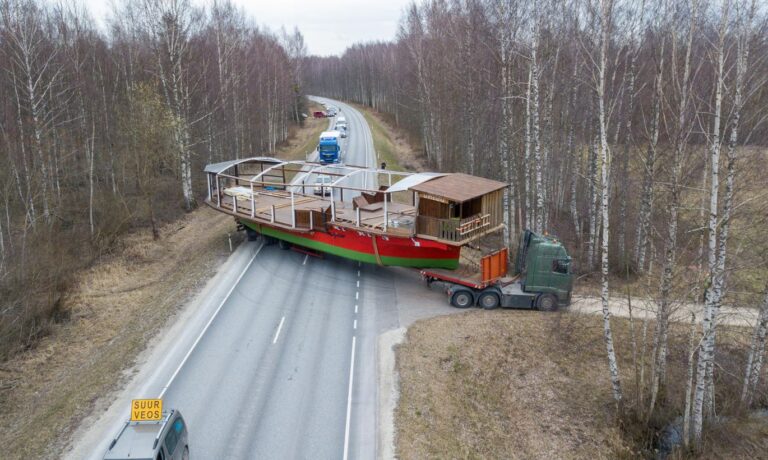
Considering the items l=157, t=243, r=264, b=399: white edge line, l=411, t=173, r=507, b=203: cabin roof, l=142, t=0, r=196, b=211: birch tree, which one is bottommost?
l=157, t=243, r=264, b=399: white edge line

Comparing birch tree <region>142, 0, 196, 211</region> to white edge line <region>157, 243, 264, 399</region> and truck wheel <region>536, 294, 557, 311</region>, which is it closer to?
white edge line <region>157, 243, 264, 399</region>

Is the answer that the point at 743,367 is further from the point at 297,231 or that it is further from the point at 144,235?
the point at 144,235

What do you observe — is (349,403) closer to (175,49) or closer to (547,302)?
(547,302)

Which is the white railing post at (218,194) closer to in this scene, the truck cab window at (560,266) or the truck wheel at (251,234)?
the truck wheel at (251,234)

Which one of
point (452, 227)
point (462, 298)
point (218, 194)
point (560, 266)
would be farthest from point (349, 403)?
→ point (218, 194)

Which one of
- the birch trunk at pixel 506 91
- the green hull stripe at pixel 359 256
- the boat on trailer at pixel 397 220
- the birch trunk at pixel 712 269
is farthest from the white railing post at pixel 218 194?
the birch trunk at pixel 712 269

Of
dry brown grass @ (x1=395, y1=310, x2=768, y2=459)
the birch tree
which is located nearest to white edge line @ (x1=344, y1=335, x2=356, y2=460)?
dry brown grass @ (x1=395, y1=310, x2=768, y2=459)
